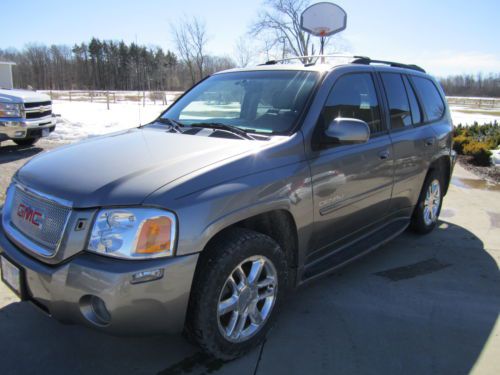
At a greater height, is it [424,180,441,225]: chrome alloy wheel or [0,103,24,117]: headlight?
[0,103,24,117]: headlight

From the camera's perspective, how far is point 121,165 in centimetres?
247

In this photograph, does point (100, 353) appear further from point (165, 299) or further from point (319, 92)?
point (319, 92)

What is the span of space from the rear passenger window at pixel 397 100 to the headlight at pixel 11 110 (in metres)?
7.74

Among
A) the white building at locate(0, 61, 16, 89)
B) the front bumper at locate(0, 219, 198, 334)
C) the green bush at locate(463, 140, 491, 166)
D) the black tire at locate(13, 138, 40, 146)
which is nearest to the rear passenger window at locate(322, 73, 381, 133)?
the front bumper at locate(0, 219, 198, 334)

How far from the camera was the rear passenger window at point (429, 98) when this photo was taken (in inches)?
178

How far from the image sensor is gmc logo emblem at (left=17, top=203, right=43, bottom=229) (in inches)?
93.3

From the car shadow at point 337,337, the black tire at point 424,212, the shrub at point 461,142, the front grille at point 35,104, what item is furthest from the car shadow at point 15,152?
the shrub at point 461,142

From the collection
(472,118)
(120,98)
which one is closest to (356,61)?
(472,118)

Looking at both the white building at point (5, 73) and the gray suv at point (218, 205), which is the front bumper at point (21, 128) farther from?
the white building at point (5, 73)

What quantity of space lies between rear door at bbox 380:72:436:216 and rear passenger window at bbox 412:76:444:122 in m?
0.16

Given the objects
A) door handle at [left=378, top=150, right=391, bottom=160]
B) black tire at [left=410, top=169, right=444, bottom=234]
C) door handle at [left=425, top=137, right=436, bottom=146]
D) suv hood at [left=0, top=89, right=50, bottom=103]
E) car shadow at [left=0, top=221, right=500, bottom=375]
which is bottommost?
car shadow at [left=0, top=221, right=500, bottom=375]

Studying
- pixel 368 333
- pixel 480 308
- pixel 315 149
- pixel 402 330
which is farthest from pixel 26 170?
pixel 480 308

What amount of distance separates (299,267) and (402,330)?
2.78 feet

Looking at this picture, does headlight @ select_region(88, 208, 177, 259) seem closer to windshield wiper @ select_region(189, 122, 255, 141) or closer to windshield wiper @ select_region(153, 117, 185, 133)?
windshield wiper @ select_region(189, 122, 255, 141)
